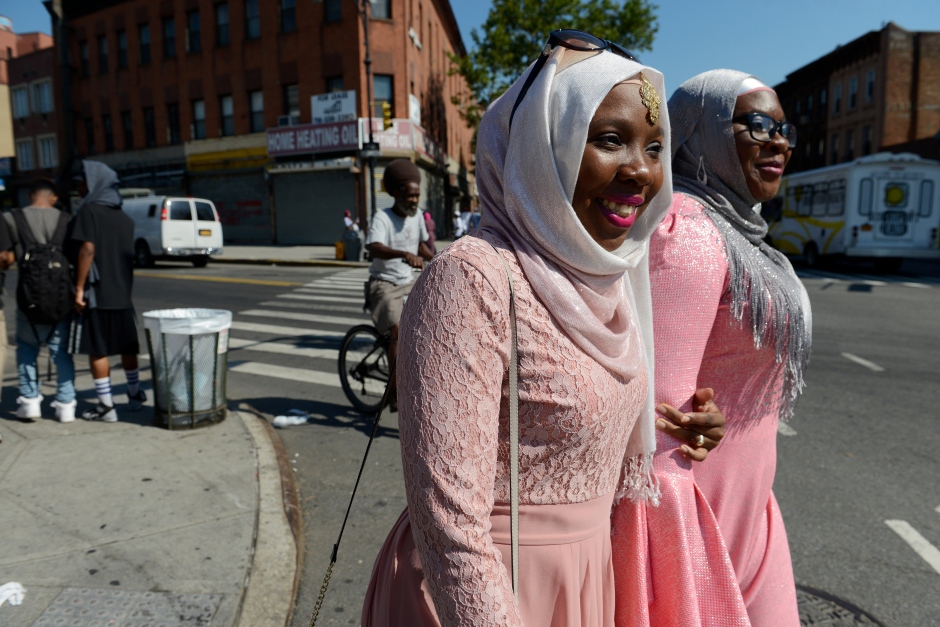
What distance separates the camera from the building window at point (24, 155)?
4275cm

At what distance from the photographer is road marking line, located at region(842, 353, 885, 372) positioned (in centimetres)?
765

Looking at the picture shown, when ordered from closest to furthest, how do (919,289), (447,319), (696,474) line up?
(447,319)
(696,474)
(919,289)

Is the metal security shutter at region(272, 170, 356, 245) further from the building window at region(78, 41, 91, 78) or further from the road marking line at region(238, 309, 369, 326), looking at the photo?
the road marking line at region(238, 309, 369, 326)

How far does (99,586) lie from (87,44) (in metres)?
40.5

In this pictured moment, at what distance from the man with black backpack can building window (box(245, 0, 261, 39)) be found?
27.7 m

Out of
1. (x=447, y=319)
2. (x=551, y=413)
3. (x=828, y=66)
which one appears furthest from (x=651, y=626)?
(x=828, y=66)

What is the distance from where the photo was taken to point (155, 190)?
33.5 metres

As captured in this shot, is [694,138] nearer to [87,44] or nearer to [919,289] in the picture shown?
[919,289]

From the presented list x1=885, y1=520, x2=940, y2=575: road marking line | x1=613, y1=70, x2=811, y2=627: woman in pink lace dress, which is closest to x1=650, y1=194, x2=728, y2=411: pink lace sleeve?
x1=613, y1=70, x2=811, y2=627: woman in pink lace dress

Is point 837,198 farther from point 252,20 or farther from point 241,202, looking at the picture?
point 252,20

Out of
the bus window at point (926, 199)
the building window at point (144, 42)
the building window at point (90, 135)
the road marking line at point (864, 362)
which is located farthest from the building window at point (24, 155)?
the road marking line at point (864, 362)

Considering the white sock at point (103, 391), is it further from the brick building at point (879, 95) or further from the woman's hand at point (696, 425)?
the brick building at point (879, 95)

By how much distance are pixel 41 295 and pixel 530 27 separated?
2909cm

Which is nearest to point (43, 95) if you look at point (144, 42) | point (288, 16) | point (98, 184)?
point (144, 42)
